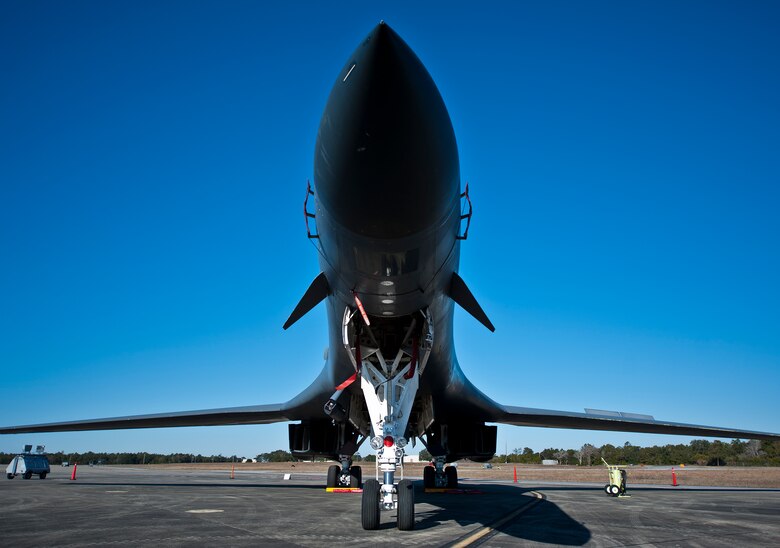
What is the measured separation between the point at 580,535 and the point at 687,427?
11.0 metres

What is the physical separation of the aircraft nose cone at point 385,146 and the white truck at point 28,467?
23251mm

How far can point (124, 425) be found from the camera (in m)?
15.4

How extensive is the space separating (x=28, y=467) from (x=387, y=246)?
77.3 feet

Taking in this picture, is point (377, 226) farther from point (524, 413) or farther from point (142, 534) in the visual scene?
point (524, 413)

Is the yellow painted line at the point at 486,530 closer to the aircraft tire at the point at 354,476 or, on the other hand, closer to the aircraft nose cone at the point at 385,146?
the aircraft nose cone at the point at 385,146

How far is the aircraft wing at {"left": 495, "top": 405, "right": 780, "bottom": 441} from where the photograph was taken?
49.0ft

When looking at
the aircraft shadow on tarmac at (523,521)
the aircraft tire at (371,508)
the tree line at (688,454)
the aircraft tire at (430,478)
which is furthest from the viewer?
the tree line at (688,454)

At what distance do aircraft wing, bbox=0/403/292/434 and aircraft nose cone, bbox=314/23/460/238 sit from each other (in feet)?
34.6

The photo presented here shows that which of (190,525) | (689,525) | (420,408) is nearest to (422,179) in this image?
(190,525)

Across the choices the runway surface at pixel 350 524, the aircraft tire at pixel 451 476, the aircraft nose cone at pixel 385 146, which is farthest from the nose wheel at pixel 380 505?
the aircraft tire at pixel 451 476

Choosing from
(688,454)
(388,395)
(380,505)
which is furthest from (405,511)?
(688,454)

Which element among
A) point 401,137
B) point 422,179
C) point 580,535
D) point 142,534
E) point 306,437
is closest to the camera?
point 401,137

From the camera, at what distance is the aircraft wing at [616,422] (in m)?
14.9

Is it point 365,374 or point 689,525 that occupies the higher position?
point 365,374
